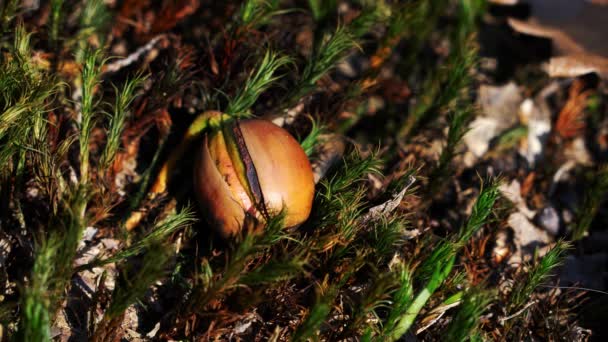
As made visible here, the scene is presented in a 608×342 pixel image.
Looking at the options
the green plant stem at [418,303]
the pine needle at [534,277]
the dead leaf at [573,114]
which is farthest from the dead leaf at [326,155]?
the dead leaf at [573,114]

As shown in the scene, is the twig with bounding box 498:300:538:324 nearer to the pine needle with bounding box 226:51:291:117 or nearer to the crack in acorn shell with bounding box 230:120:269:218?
the crack in acorn shell with bounding box 230:120:269:218

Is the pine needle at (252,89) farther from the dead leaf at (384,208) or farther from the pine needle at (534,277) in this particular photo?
the pine needle at (534,277)

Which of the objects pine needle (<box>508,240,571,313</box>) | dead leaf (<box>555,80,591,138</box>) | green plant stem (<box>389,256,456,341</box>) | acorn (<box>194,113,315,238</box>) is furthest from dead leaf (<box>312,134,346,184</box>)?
dead leaf (<box>555,80,591,138</box>)

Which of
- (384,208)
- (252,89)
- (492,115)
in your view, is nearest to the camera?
(384,208)

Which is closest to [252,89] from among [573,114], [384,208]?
[384,208]

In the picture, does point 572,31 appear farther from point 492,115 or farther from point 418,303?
point 418,303

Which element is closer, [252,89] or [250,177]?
[250,177]
